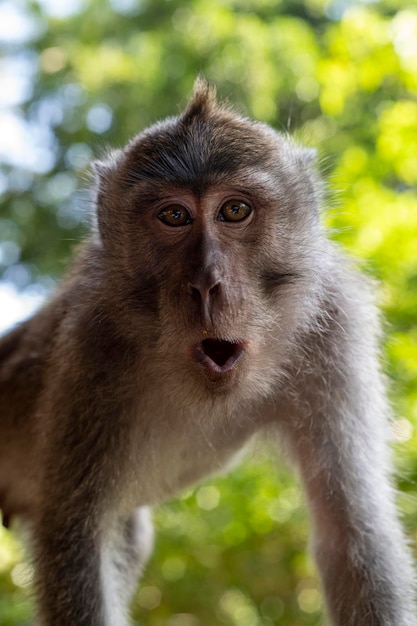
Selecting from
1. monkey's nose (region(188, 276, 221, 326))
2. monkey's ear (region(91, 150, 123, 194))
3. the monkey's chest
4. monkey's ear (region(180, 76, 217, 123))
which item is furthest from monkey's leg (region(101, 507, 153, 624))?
monkey's ear (region(180, 76, 217, 123))

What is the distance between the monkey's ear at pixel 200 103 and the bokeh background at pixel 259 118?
0.34 metres

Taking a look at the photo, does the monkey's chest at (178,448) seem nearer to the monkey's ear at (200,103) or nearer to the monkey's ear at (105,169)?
the monkey's ear at (105,169)

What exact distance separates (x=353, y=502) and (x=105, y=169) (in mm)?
1381

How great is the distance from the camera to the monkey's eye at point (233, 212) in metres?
2.36

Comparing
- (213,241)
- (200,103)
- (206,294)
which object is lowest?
(206,294)

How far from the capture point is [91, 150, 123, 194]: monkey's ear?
267 cm

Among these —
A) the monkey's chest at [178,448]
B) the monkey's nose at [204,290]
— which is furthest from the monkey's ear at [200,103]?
the monkey's chest at [178,448]

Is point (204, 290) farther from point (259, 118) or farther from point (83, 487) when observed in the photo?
point (259, 118)

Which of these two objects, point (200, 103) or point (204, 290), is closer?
point (204, 290)

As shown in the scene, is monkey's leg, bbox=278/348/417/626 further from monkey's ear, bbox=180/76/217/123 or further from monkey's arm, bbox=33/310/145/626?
monkey's ear, bbox=180/76/217/123

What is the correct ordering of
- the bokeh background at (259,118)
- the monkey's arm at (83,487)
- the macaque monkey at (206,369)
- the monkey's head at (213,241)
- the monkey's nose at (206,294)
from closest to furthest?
the monkey's nose at (206,294) < the monkey's head at (213,241) < the macaque monkey at (206,369) < the monkey's arm at (83,487) < the bokeh background at (259,118)

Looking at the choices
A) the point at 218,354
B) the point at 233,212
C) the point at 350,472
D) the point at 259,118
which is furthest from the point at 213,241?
the point at 259,118

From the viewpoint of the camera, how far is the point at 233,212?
2.36 metres

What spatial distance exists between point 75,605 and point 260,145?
1532 mm
